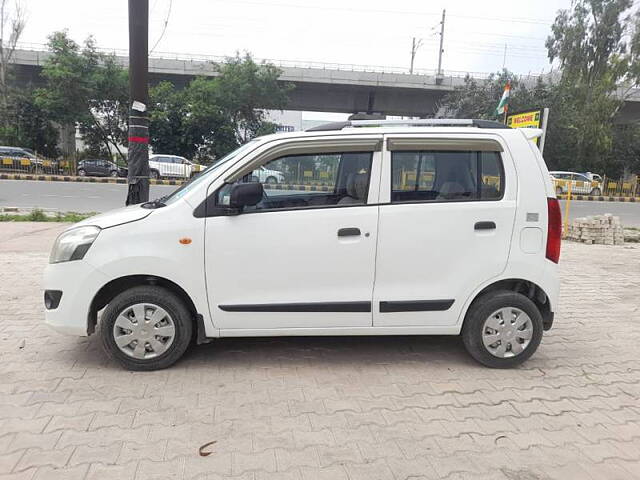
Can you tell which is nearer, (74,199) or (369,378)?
(369,378)

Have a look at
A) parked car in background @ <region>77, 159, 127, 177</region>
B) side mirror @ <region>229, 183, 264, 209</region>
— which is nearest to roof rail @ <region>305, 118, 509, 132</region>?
side mirror @ <region>229, 183, 264, 209</region>

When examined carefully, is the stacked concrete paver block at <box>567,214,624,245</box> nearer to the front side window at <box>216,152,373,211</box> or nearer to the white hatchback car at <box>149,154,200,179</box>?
the front side window at <box>216,152,373,211</box>

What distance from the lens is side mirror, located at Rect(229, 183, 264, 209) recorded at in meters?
3.38

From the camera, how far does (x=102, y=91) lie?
29.3 m

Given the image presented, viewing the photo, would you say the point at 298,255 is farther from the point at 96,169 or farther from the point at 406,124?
the point at 96,169

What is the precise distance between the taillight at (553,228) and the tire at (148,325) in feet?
9.48

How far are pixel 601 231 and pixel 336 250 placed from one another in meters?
9.96

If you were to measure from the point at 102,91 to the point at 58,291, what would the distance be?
1180 inches

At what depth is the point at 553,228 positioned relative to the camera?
12.1ft

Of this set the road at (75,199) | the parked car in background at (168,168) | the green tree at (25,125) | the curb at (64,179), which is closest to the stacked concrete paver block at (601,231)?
the road at (75,199)

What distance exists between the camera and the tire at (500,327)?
372cm

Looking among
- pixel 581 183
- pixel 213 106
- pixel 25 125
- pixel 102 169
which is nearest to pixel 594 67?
pixel 581 183

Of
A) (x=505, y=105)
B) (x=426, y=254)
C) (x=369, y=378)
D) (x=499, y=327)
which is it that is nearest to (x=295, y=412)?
(x=369, y=378)

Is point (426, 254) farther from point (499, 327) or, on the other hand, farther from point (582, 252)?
point (582, 252)
